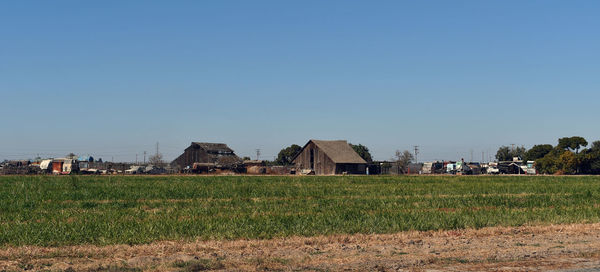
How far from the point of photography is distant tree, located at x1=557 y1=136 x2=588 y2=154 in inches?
4483

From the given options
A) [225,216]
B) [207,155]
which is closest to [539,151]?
[207,155]

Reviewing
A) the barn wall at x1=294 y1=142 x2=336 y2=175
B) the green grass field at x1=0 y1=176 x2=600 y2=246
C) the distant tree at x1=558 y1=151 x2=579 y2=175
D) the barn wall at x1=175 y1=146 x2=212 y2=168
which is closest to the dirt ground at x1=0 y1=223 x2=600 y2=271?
the green grass field at x1=0 y1=176 x2=600 y2=246

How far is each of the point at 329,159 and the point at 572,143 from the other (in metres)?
49.5

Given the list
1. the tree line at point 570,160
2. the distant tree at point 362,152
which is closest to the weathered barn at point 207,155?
the distant tree at point 362,152

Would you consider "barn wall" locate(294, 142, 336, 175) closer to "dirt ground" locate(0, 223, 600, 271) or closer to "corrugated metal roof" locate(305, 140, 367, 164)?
"corrugated metal roof" locate(305, 140, 367, 164)

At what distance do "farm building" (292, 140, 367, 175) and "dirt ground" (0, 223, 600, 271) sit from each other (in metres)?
85.0

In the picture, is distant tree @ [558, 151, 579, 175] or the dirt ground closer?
the dirt ground

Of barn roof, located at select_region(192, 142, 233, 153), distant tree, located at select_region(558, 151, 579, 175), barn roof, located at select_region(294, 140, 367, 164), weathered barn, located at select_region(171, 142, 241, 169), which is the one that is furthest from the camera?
barn roof, located at select_region(192, 142, 233, 153)

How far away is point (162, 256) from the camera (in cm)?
1221

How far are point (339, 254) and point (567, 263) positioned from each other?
14.7 feet

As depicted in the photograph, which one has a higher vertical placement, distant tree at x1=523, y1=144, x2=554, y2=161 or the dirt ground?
distant tree at x1=523, y1=144, x2=554, y2=161

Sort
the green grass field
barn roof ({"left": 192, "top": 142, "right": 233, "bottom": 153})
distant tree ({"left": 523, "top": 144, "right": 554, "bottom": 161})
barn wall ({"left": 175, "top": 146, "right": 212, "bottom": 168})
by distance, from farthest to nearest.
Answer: distant tree ({"left": 523, "top": 144, "right": 554, "bottom": 161})
barn roof ({"left": 192, "top": 142, "right": 233, "bottom": 153})
barn wall ({"left": 175, "top": 146, "right": 212, "bottom": 168})
the green grass field

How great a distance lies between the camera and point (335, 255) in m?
12.4

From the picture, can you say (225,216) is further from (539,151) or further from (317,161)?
(539,151)
